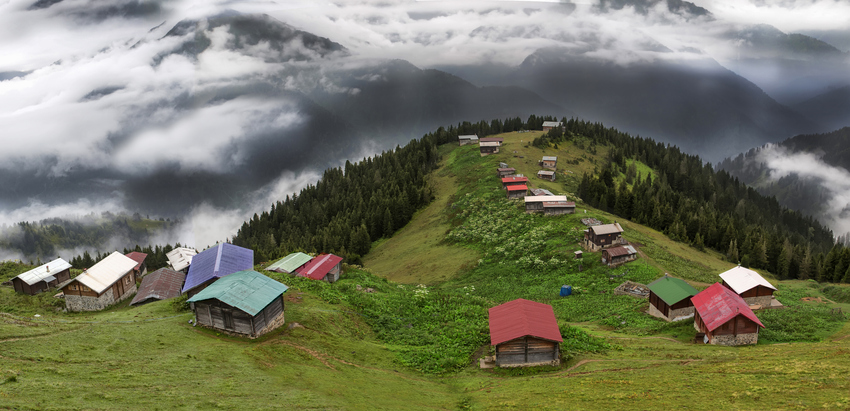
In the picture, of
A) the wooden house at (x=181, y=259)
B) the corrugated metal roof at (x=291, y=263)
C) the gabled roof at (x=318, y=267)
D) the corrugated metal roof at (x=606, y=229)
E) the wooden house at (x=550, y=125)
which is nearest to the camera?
the gabled roof at (x=318, y=267)

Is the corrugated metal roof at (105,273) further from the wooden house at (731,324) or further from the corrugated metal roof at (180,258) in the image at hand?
the wooden house at (731,324)

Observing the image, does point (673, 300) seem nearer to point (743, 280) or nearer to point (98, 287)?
point (743, 280)

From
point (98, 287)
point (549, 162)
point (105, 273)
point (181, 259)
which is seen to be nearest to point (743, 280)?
point (98, 287)

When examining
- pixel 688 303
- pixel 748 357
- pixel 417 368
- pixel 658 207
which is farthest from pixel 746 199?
pixel 417 368

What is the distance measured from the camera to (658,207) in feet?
334

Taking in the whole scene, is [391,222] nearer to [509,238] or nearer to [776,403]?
[509,238]

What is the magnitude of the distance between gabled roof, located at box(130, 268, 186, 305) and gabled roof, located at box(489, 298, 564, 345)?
43947 millimetres

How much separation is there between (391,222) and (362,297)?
246 ft

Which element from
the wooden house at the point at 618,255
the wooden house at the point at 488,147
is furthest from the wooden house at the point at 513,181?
the wooden house at the point at 618,255

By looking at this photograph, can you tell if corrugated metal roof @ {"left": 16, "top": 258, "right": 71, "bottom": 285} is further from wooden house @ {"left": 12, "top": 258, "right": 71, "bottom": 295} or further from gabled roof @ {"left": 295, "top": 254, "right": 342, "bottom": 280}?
gabled roof @ {"left": 295, "top": 254, "right": 342, "bottom": 280}

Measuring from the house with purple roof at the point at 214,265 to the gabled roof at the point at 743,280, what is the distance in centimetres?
5643

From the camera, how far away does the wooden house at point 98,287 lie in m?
57.1

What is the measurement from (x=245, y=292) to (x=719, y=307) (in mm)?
41154

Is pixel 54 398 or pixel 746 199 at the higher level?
pixel 54 398
